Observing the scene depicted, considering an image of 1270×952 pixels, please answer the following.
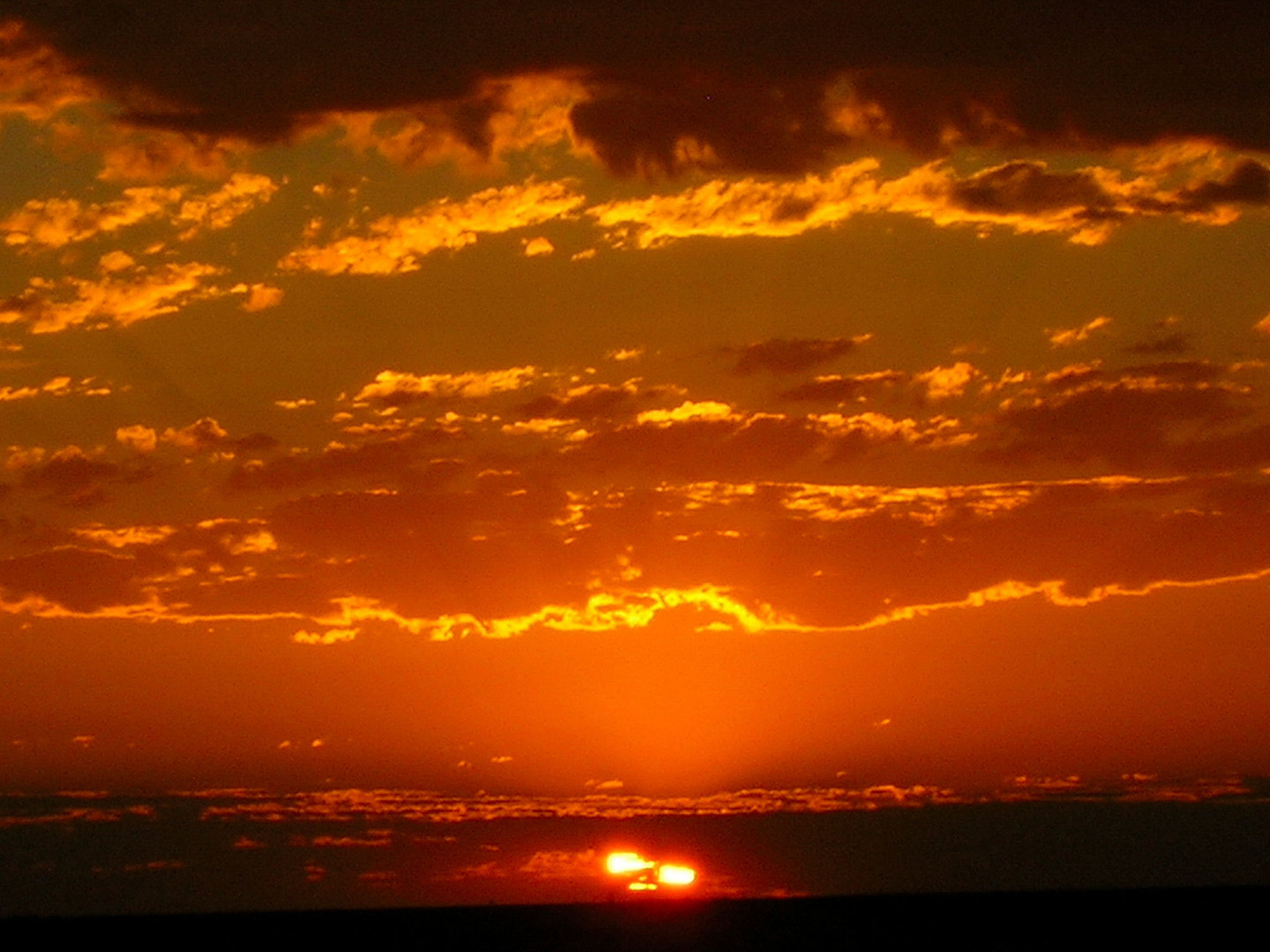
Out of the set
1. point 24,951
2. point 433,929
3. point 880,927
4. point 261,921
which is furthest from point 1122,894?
point 24,951

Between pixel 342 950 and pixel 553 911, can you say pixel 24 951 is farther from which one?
pixel 553 911

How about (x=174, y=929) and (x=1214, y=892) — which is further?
(x=1214, y=892)

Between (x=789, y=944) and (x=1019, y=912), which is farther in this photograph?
(x=1019, y=912)

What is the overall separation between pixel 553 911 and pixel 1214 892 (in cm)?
1514

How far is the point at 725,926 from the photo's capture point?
36.2m

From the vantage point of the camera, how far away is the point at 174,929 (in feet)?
115

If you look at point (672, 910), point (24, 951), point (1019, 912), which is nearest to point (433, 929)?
point (672, 910)

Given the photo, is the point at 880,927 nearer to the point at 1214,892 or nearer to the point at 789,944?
the point at 789,944

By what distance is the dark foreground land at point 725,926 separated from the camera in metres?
34.9

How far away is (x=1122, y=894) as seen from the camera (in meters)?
39.4

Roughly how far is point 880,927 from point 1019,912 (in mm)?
3422

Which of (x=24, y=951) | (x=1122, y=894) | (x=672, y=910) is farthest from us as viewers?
(x=1122, y=894)

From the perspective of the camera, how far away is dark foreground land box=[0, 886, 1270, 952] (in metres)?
34.9

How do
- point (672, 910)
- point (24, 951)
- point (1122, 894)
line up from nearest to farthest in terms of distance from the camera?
1. point (24, 951)
2. point (672, 910)
3. point (1122, 894)
